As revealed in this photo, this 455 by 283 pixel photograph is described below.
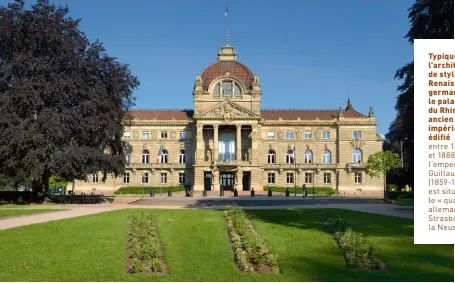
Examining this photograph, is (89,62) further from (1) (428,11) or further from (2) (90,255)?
(2) (90,255)

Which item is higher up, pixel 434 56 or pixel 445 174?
pixel 434 56

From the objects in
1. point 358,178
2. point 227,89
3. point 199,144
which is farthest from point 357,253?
point 358,178

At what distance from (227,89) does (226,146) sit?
10.1 meters

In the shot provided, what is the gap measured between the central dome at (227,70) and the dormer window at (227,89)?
134 centimetres

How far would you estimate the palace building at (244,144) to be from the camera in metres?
84.1

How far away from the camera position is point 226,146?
8688cm

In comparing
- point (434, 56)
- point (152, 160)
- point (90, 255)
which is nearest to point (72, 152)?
point (90, 255)

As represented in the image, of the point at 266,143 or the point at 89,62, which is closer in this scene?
the point at 89,62

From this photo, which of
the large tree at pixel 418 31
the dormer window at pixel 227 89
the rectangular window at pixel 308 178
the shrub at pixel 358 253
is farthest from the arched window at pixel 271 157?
the shrub at pixel 358 253

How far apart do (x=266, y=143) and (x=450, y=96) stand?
8027 centimetres

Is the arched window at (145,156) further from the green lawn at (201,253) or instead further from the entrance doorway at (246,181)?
the green lawn at (201,253)

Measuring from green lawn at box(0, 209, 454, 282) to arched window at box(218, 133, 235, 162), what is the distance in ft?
204

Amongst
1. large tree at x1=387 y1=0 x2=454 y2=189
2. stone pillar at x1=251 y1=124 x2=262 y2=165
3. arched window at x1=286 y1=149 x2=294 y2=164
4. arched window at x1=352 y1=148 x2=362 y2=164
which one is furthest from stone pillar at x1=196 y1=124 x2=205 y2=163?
large tree at x1=387 y1=0 x2=454 y2=189

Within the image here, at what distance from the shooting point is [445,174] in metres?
8.07
